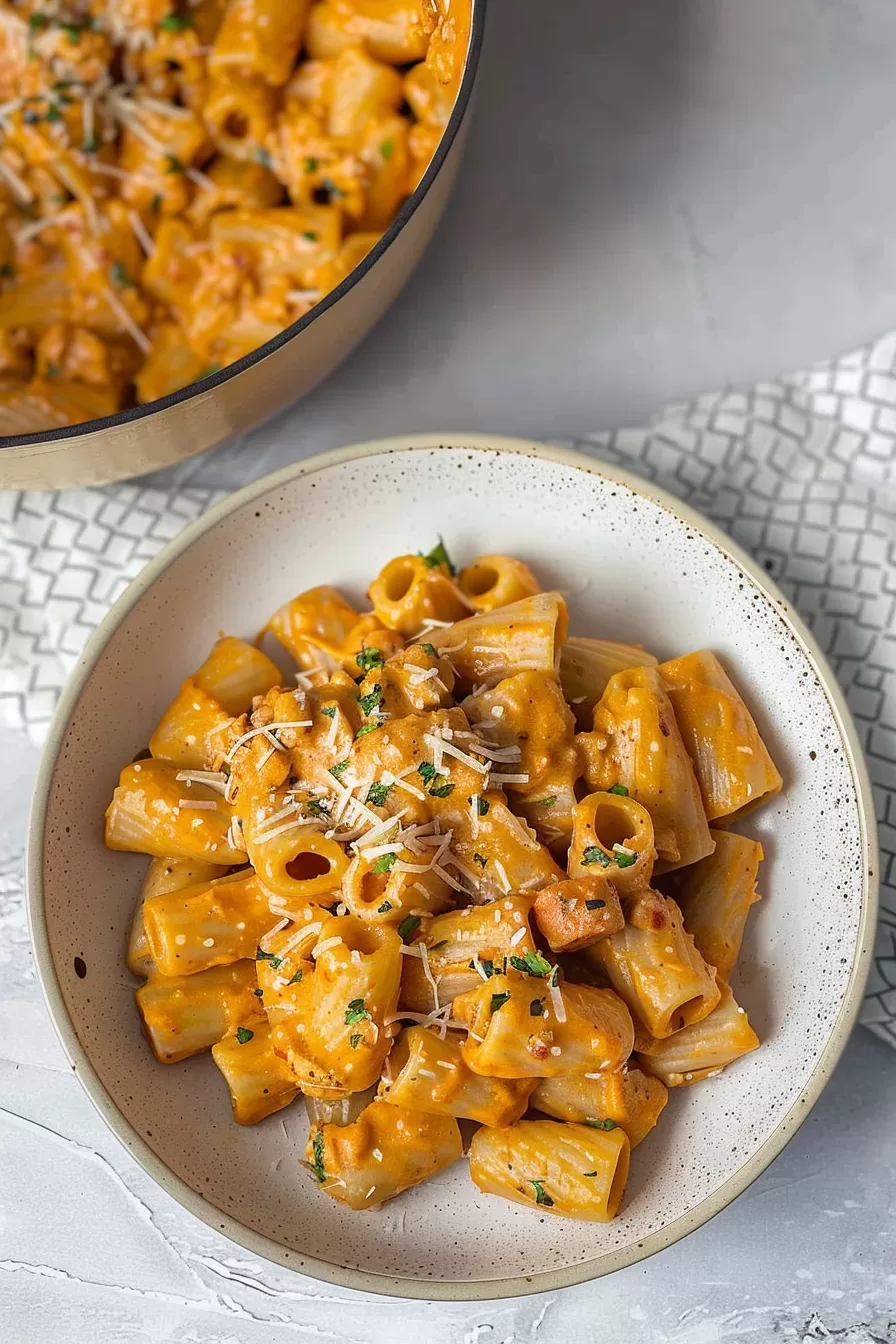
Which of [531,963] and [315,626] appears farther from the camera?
[315,626]

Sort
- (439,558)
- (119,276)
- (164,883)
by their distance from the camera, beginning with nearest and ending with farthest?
1. (164,883)
2. (439,558)
3. (119,276)

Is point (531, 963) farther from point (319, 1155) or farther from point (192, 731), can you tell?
point (192, 731)

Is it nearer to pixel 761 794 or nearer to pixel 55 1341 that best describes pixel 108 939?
pixel 55 1341

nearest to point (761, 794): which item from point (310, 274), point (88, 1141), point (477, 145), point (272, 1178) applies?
point (272, 1178)

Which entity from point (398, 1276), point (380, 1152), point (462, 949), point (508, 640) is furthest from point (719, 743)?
point (398, 1276)

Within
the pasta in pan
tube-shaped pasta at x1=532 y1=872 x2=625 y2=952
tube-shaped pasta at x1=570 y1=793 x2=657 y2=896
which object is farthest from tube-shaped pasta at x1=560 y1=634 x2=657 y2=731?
tube-shaped pasta at x1=532 y1=872 x2=625 y2=952

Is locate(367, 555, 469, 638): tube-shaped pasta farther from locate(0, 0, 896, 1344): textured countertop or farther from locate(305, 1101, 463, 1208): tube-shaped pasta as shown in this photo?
locate(305, 1101, 463, 1208): tube-shaped pasta

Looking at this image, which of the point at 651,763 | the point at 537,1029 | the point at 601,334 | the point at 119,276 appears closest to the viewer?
the point at 537,1029
